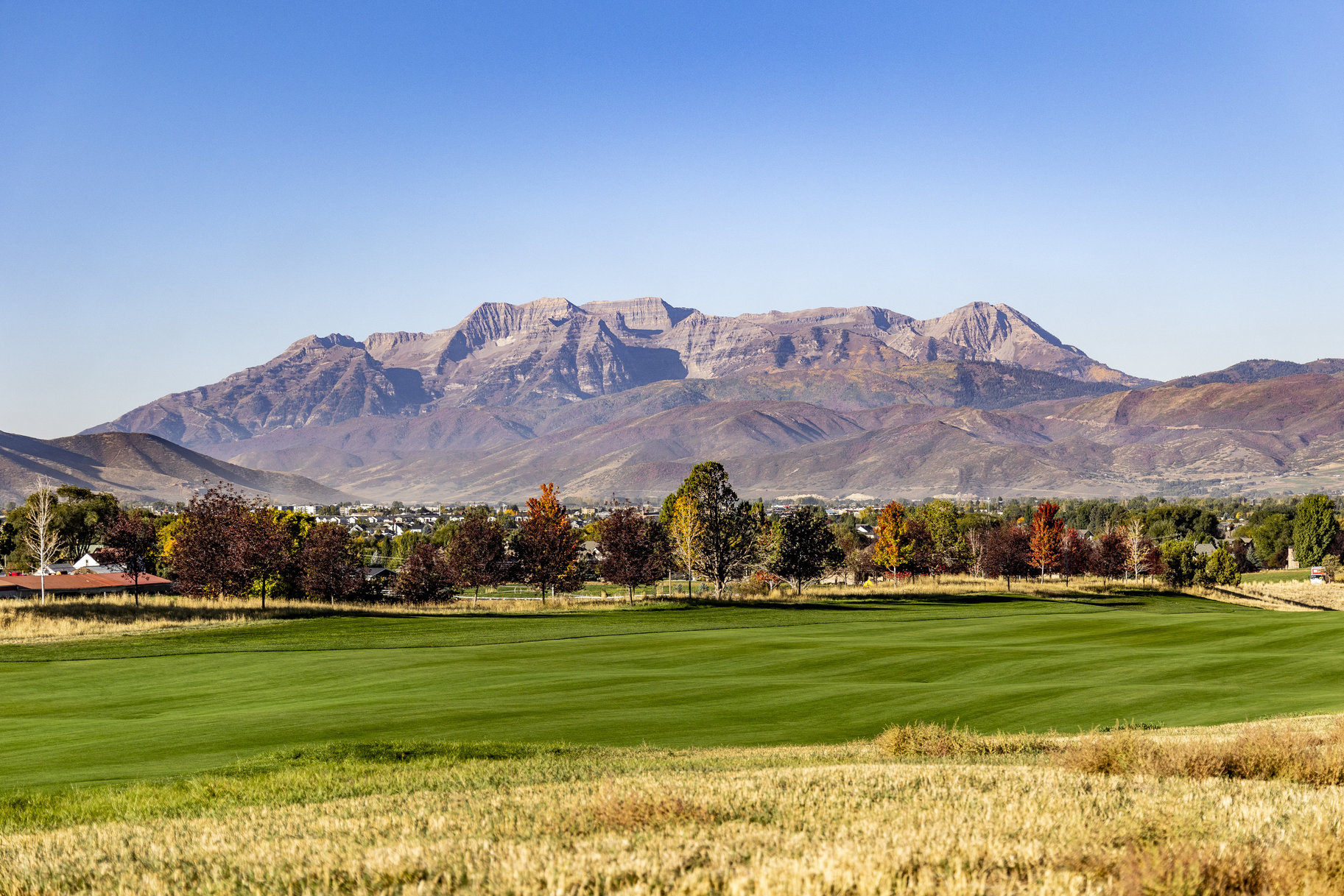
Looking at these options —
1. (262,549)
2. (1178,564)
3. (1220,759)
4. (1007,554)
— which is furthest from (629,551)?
(1178,564)

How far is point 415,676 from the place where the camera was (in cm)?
3125

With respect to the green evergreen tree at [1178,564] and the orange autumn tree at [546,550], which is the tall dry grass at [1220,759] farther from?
the green evergreen tree at [1178,564]

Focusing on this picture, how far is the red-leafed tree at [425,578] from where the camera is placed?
83.4 m

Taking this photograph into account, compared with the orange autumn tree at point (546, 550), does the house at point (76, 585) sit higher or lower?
lower

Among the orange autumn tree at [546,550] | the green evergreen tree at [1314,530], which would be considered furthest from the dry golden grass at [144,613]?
the green evergreen tree at [1314,530]

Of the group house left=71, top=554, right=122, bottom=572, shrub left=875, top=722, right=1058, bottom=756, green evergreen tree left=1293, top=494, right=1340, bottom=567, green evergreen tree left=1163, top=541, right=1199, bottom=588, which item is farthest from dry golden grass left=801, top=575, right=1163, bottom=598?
house left=71, top=554, right=122, bottom=572

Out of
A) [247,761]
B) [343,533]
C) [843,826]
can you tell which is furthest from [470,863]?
[343,533]

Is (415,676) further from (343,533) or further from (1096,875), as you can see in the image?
(343,533)

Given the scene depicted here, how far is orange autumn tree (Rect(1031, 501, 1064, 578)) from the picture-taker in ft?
365

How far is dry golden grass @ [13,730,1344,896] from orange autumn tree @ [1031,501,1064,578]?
10627 centimetres

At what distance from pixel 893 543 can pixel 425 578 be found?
167 ft

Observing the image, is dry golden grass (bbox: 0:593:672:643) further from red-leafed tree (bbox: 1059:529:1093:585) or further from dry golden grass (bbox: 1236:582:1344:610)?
red-leafed tree (bbox: 1059:529:1093:585)

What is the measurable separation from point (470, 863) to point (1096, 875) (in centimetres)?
358

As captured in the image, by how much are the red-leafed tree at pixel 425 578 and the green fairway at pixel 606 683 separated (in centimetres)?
3021
